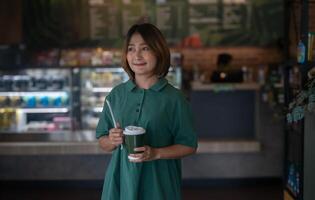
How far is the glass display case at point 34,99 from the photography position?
16.9ft

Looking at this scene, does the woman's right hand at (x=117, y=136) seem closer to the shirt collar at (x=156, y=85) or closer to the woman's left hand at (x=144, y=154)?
the woman's left hand at (x=144, y=154)

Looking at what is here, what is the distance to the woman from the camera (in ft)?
6.20

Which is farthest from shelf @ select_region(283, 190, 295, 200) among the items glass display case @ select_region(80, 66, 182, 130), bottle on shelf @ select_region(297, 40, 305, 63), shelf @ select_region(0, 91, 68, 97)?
shelf @ select_region(0, 91, 68, 97)

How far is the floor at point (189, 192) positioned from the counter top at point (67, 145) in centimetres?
48

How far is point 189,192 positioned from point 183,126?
340cm

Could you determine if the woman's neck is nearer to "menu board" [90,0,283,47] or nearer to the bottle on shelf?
the bottle on shelf

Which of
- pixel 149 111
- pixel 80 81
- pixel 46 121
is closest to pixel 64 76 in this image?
pixel 80 81

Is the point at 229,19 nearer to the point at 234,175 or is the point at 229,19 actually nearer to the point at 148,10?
the point at 148,10

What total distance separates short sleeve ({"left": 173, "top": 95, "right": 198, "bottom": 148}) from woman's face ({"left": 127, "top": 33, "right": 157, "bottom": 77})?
7.9 inches

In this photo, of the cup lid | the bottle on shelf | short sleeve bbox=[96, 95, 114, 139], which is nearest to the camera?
the cup lid

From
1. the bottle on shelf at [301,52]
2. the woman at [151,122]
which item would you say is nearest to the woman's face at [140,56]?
the woman at [151,122]

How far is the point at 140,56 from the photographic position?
74.7 inches

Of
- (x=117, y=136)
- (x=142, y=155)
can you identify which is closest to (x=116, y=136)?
(x=117, y=136)

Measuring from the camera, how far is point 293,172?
3842 millimetres
